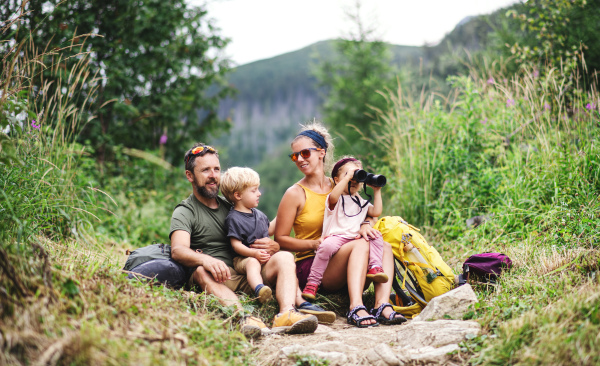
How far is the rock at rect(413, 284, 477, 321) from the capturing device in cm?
239

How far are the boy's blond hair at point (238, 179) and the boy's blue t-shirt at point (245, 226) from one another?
17 cm

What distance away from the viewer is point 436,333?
82.7 inches

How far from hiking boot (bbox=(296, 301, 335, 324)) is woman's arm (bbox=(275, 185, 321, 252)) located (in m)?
0.46

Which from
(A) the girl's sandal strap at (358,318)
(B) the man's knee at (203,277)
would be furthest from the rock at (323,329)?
(B) the man's knee at (203,277)

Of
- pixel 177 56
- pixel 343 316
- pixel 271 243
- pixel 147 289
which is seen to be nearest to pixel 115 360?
pixel 147 289

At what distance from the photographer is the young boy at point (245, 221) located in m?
2.77

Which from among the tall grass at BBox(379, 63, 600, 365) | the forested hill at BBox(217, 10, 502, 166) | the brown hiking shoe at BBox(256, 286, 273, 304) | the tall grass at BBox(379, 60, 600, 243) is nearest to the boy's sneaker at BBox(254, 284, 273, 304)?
the brown hiking shoe at BBox(256, 286, 273, 304)

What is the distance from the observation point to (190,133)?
823cm

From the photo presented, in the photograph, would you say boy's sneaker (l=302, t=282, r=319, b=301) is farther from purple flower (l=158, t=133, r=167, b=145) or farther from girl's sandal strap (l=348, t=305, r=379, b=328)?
purple flower (l=158, t=133, r=167, b=145)

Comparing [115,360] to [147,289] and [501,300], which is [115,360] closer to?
[147,289]

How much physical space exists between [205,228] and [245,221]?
0.29m

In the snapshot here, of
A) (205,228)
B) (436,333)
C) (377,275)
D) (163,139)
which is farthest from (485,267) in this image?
(163,139)

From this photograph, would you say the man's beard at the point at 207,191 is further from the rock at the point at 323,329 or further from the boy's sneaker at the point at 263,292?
the rock at the point at 323,329

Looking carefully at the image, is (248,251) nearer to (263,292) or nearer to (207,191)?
(263,292)
